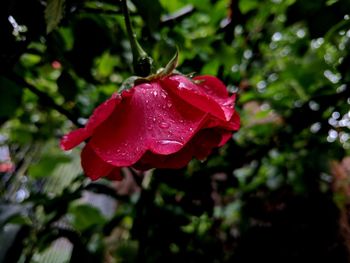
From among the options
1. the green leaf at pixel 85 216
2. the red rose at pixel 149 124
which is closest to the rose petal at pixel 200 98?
the red rose at pixel 149 124

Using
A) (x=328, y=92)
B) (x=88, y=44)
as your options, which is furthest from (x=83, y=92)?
(x=328, y=92)

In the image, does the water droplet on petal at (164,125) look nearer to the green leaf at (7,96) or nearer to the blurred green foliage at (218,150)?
the blurred green foliage at (218,150)

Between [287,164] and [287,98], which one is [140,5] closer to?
[287,98]

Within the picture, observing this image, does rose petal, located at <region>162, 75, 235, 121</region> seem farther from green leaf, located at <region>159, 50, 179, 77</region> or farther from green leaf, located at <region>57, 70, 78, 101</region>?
green leaf, located at <region>57, 70, 78, 101</region>

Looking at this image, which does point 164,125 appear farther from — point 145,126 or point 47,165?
point 47,165

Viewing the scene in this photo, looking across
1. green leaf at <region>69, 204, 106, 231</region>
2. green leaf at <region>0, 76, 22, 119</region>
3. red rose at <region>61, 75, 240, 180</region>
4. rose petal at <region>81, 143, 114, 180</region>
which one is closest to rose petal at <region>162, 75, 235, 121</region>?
red rose at <region>61, 75, 240, 180</region>

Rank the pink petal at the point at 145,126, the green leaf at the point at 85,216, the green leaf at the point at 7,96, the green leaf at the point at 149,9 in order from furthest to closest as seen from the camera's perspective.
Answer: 1. the green leaf at the point at 85,216
2. the green leaf at the point at 7,96
3. the green leaf at the point at 149,9
4. the pink petal at the point at 145,126

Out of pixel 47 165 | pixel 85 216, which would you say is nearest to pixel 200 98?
pixel 85 216
